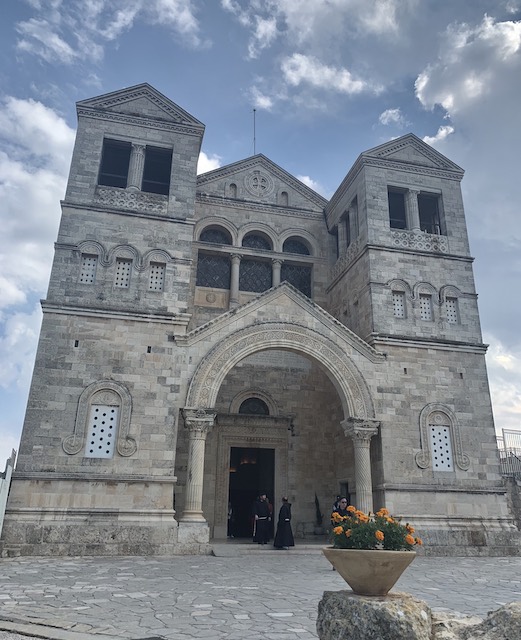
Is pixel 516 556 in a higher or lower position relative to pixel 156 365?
lower

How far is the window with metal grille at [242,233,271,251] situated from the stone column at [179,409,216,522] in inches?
345

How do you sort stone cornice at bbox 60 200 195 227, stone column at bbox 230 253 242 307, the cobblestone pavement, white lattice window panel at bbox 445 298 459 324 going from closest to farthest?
the cobblestone pavement < stone cornice at bbox 60 200 195 227 < white lattice window panel at bbox 445 298 459 324 < stone column at bbox 230 253 242 307

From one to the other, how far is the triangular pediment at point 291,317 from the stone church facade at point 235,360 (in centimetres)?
7

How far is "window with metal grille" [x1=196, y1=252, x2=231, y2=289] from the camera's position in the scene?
20.5 meters

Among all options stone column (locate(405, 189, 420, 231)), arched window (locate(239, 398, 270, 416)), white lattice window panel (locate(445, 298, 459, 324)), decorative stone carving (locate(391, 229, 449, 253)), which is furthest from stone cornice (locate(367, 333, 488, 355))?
arched window (locate(239, 398, 270, 416))

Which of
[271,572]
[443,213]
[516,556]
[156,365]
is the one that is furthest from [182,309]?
[516,556]

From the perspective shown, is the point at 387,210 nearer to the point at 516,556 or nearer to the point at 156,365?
the point at 156,365

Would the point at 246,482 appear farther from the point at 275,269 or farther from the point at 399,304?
the point at 399,304

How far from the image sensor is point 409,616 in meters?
4.25

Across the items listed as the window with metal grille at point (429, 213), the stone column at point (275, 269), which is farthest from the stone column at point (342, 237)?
the window with metal grille at point (429, 213)

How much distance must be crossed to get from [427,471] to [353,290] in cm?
686

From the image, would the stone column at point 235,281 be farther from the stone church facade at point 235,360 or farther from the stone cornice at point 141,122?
A: the stone cornice at point 141,122

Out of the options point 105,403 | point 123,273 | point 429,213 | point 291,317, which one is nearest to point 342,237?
point 429,213

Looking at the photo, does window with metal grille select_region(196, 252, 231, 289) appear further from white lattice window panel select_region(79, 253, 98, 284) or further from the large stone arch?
the large stone arch
